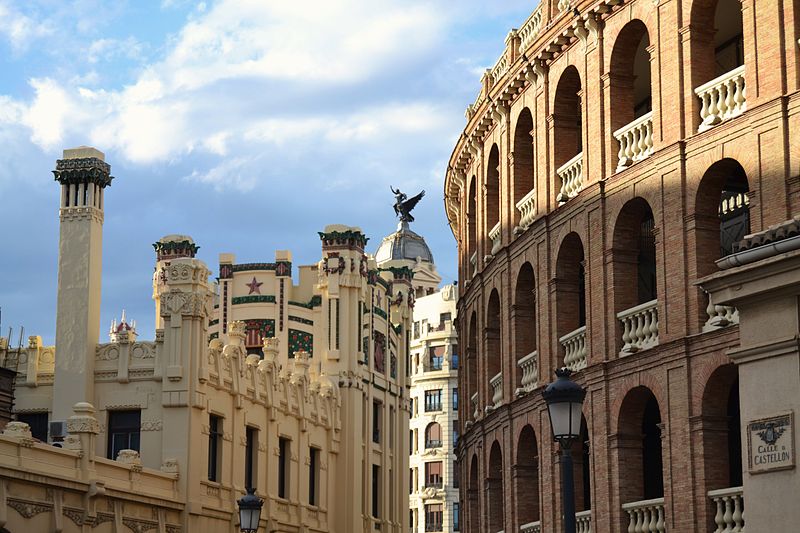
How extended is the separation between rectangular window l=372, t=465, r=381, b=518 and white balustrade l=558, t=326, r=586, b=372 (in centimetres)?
3202

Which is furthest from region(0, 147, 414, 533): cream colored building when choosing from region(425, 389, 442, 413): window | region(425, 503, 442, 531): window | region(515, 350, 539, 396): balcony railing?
region(425, 389, 442, 413): window

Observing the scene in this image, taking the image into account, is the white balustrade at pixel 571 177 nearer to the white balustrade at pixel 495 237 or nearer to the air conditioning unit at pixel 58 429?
the white balustrade at pixel 495 237

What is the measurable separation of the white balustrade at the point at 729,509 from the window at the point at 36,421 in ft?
79.0

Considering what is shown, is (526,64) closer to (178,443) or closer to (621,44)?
(621,44)

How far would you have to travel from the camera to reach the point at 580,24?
35.7 metres

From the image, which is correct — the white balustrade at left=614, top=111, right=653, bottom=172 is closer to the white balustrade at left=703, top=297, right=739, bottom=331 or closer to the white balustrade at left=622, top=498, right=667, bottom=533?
the white balustrade at left=703, top=297, right=739, bottom=331

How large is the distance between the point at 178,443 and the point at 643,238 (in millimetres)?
15006

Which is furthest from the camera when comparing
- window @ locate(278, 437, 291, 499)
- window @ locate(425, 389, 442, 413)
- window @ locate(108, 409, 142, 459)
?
window @ locate(425, 389, 442, 413)

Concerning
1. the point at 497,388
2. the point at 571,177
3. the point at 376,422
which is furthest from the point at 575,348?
the point at 376,422

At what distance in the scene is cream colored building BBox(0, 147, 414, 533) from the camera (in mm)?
38438

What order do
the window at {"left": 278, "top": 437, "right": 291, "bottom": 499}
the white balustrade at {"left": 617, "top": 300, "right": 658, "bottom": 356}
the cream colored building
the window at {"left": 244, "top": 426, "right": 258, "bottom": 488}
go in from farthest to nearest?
the window at {"left": 278, "top": 437, "right": 291, "bottom": 499}, the window at {"left": 244, "top": 426, "right": 258, "bottom": 488}, the cream colored building, the white balustrade at {"left": 617, "top": 300, "right": 658, "bottom": 356}

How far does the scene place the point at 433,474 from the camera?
121m

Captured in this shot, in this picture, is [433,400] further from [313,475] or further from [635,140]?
[635,140]

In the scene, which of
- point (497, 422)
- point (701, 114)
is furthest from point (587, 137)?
point (497, 422)
